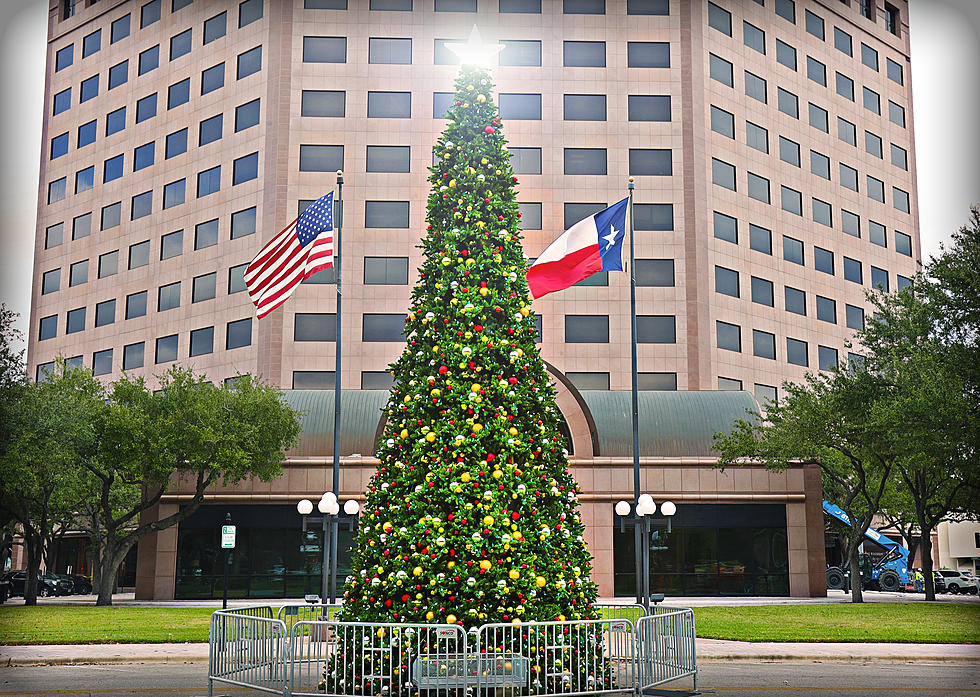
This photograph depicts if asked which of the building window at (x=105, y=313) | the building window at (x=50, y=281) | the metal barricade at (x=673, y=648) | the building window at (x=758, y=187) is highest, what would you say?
the building window at (x=758, y=187)

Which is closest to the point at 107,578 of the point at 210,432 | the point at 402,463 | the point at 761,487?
the point at 210,432

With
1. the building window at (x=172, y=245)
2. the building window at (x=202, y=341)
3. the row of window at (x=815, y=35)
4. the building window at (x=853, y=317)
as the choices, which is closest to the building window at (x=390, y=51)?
the building window at (x=172, y=245)

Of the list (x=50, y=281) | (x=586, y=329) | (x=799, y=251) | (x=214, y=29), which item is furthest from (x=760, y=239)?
(x=50, y=281)

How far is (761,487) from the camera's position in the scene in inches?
1674

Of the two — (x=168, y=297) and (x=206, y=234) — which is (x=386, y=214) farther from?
(x=168, y=297)

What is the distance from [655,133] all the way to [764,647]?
42.9m

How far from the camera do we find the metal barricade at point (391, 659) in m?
10.9

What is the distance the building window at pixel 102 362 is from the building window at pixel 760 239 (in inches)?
1686

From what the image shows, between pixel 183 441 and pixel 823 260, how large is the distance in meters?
45.1

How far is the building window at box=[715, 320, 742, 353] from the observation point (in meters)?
59.0

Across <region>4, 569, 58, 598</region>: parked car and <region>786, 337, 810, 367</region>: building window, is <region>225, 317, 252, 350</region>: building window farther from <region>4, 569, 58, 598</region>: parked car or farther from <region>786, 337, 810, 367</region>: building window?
<region>786, 337, 810, 367</region>: building window

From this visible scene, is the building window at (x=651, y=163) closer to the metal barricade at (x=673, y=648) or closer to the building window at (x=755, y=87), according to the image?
the building window at (x=755, y=87)

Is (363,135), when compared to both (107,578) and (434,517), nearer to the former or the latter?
(107,578)

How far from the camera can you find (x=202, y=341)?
60719 mm
